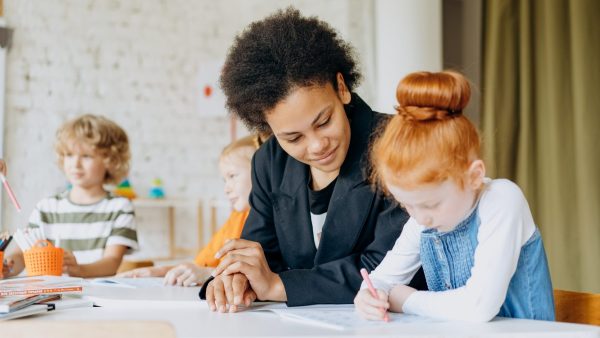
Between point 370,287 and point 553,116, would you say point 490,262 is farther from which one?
point 553,116

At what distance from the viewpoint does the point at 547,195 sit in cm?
326

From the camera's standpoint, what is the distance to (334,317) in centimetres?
107

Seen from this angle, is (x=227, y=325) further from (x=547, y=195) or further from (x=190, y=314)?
(x=547, y=195)

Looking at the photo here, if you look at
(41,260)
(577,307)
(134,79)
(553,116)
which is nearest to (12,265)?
(41,260)

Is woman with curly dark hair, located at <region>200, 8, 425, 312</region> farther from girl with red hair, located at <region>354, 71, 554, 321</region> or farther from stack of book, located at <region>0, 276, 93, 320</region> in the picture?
stack of book, located at <region>0, 276, 93, 320</region>

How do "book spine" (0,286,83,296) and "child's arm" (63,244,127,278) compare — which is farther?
"child's arm" (63,244,127,278)

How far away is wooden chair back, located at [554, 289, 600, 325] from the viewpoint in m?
1.21

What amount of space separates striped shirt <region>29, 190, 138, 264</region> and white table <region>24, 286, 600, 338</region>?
1.09 m

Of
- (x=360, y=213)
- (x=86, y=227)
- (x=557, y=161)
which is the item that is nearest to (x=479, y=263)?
(x=360, y=213)

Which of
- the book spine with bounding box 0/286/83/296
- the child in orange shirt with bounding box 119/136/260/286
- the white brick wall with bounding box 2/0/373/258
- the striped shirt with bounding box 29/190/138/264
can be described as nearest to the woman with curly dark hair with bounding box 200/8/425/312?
the book spine with bounding box 0/286/83/296

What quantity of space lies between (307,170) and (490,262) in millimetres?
528

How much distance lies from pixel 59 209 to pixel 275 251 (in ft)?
3.88

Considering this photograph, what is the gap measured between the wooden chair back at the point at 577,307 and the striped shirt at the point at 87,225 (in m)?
1.49

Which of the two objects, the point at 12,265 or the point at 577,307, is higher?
the point at 577,307
